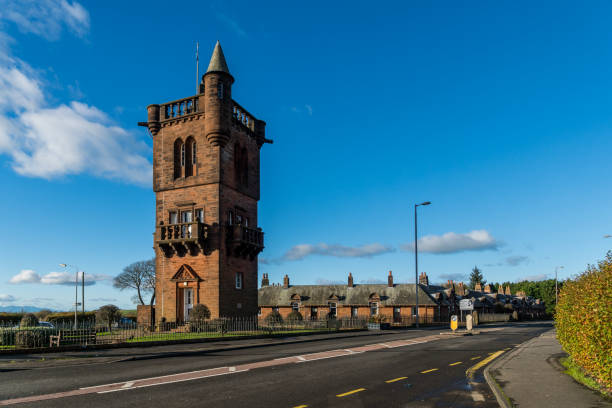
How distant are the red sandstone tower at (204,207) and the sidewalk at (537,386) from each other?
2156 cm

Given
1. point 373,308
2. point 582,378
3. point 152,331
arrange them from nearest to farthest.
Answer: point 582,378
point 152,331
point 373,308

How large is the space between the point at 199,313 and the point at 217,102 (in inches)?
590

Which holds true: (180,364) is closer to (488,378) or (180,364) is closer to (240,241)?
(488,378)

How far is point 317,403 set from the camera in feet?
29.2

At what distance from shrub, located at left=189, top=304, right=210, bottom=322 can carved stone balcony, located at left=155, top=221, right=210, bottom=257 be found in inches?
165

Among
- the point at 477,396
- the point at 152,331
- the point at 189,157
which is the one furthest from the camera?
the point at 189,157

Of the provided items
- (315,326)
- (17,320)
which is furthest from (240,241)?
(17,320)

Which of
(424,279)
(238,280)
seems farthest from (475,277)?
(238,280)

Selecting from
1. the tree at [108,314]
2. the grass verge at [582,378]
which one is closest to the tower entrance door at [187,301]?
the tree at [108,314]

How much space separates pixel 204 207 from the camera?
107 ft

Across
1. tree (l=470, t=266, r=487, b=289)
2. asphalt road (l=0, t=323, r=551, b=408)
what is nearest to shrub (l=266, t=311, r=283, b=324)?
asphalt road (l=0, t=323, r=551, b=408)

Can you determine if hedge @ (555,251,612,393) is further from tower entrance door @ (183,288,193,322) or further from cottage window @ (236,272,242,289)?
tower entrance door @ (183,288,193,322)

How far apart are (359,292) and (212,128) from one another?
39799 millimetres

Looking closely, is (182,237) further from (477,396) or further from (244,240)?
(477,396)
